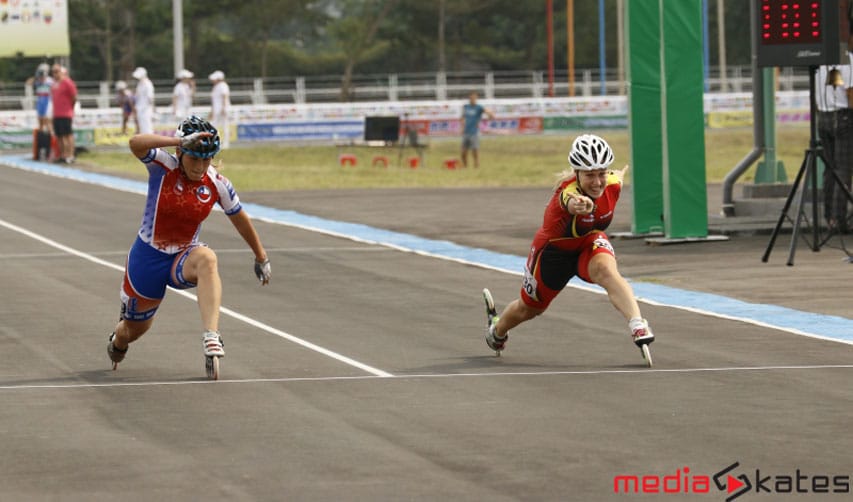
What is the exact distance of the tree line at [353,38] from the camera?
248 feet

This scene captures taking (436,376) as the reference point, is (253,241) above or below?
above

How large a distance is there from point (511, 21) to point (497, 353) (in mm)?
77684

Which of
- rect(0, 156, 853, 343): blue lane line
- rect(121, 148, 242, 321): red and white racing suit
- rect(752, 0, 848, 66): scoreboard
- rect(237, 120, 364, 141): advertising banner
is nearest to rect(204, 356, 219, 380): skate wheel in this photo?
rect(121, 148, 242, 321): red and white racing suit

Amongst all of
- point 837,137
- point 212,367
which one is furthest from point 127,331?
point 837,137

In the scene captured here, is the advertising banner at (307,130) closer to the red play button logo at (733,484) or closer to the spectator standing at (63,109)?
the spectator standing at (63,109)

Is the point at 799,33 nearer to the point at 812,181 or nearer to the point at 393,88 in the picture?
the point at 812,181

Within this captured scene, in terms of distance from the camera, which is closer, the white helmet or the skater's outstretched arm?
the skater's outstretched arm

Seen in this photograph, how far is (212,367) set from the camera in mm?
10812

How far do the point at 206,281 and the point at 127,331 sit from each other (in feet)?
2.95

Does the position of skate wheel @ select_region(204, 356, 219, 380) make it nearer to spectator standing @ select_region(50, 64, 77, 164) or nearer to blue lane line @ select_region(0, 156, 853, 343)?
blue lane line @ select_region(0, 156, 853, 343)

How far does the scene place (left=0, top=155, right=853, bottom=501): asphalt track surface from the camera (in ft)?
26.0

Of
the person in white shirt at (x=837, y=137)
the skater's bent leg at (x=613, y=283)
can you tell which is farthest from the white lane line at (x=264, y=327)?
the person in white shirt at (x=837, y=137)

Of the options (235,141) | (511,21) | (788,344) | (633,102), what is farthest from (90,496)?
(511,21)

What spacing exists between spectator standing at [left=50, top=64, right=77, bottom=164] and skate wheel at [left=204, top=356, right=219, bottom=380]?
28993 mm
